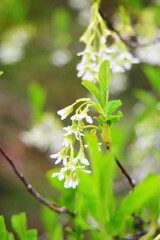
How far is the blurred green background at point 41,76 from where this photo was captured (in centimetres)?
212

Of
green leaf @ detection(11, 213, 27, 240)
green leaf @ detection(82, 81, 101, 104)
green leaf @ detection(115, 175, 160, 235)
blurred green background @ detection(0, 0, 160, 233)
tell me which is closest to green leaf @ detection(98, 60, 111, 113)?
green leaf @ detection(82, 81, 101, 104)

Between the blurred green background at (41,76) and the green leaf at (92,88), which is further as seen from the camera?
the blurred green background at (41,76)

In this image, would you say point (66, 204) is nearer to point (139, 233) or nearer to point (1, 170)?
point (139, 233)

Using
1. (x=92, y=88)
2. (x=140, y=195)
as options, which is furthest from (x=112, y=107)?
(x=140, y=195)

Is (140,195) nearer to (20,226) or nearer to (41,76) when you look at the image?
(20,226)

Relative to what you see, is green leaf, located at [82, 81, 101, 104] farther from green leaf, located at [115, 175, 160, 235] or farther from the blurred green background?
the blurred green background

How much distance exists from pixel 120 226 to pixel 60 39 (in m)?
1.77

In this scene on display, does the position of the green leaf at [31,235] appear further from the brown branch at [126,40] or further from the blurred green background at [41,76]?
the blurred green background at [41,76]

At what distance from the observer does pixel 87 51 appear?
95 centimetres

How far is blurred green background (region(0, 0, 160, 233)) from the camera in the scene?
2.12 metres

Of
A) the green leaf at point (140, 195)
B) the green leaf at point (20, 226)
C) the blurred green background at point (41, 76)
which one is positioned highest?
the green leaf at point (140, 195)

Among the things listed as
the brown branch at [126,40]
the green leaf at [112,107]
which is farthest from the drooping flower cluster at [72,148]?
the brown branch at [126,40]

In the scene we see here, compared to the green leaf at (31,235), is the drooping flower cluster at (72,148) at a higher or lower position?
higher

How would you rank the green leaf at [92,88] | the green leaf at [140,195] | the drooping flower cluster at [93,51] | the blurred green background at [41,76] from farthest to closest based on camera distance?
the blurred green background at [41,76] < the drooping flower cluster at [93,51] < the green leaf at [92,88] < the green leaf at [140,195]
